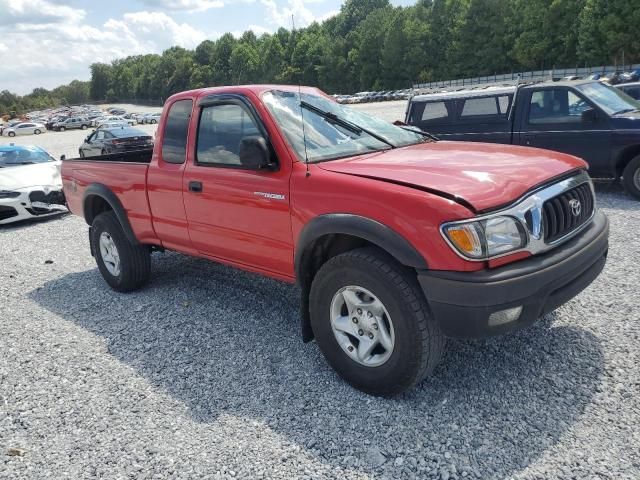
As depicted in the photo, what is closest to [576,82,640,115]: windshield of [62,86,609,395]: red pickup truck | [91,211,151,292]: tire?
[62,86,609,395]: red pickup truck

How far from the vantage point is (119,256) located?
532cm

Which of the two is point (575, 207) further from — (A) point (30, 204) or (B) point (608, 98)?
(A) point (30, 204)

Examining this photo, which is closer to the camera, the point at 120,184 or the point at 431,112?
the point at 120,184

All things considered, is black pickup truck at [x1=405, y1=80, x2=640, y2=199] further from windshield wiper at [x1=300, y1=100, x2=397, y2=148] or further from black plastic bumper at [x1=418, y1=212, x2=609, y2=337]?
black plastic bumper at [x1=418, y1=212, x2=609, y2=337]

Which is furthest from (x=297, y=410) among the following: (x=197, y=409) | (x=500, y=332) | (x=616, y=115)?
(x=616, y=115)

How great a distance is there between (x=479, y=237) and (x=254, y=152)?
1547mm

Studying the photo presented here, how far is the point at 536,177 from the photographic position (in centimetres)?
311

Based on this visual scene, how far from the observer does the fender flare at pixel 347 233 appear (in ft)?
9.40

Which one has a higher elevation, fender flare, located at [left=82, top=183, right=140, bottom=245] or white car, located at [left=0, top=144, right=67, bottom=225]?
fender flare, located at [left=82, top=183, right=140, bottom=245]

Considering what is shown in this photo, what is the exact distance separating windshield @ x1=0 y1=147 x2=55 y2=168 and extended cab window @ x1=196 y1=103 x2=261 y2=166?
25.8 ft

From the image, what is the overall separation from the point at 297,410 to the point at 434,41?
89591 mm

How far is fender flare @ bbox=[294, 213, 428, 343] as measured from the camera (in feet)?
9.40

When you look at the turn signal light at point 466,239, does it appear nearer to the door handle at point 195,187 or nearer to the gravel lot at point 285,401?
the gravel lot at point 285,401

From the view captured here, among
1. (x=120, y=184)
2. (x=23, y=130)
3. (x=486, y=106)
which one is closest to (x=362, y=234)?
(x=120, y=184)
